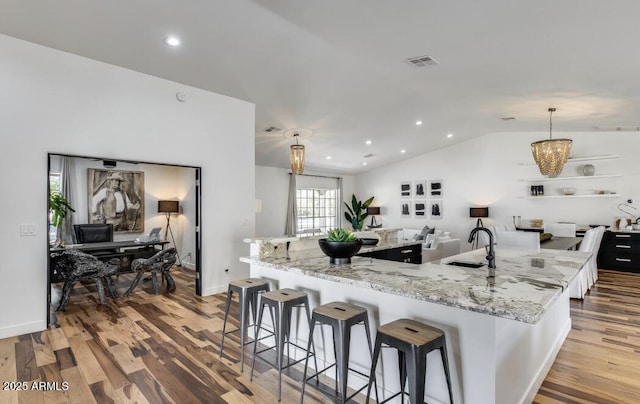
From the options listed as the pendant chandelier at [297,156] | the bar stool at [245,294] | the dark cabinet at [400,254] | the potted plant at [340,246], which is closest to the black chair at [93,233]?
the bar stool at [245,294]

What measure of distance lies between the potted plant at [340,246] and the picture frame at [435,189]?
7.38m

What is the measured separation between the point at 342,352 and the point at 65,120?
12.6 feet

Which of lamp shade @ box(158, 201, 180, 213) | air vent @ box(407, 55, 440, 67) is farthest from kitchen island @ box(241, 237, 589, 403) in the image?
lamp shade @ box(158, 201, 180, 213)

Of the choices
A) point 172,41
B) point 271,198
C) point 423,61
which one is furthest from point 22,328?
point 271,198

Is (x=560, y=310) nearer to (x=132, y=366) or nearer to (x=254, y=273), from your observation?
(x=254, y=273)

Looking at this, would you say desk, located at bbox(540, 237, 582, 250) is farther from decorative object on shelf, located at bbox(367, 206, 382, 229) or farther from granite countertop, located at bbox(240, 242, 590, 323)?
decorative object on shelf, located at bbox(367, 206, 382, 229)

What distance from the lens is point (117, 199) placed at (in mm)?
4836

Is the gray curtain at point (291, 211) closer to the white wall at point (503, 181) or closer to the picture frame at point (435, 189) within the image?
the white wall at point (503, 181)

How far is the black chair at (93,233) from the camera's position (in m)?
4.38

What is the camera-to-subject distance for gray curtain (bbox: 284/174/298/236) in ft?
31.1

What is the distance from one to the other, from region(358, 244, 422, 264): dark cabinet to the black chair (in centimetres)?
371

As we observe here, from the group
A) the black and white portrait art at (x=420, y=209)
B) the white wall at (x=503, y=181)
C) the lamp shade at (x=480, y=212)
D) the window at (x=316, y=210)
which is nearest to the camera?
the white wall at (x=503, y=181)

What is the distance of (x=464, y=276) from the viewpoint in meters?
2.16

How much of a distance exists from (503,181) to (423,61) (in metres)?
5.83
